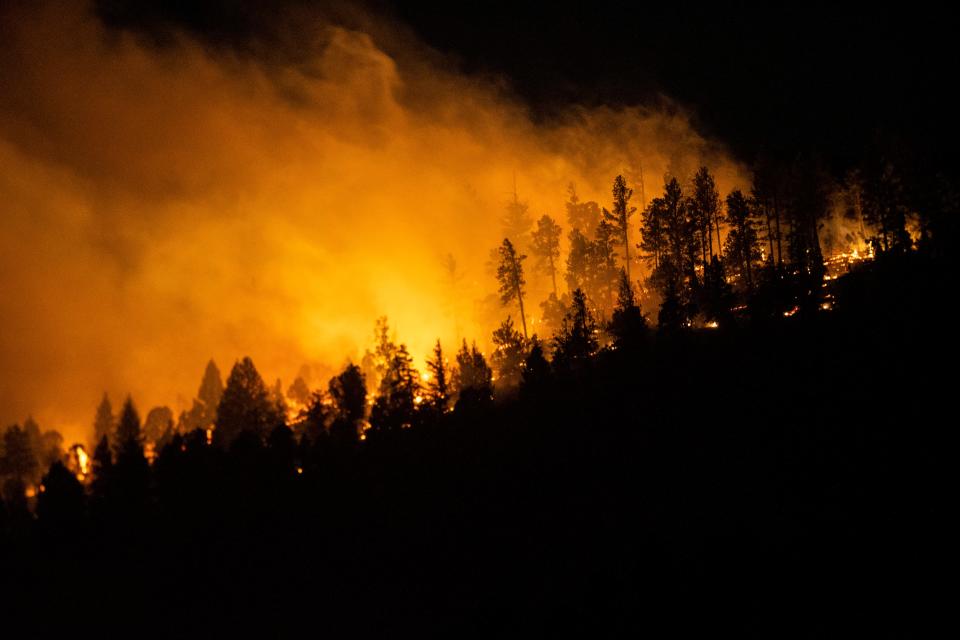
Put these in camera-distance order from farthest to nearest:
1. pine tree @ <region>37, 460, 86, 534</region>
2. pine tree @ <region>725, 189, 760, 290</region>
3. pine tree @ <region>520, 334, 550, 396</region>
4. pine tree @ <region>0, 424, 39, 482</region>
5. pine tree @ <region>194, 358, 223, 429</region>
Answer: pine tree @ <region>194, 358, 223, 429</region> < pine tree @ <region>0, 424, 39, 482</region> < pine tree @ <region>725, 189, 760, 290</region> < pine tree @ <region>520, 334, 550, 396</region> < pine tree @ <region>37, 460, 86, 534</region>

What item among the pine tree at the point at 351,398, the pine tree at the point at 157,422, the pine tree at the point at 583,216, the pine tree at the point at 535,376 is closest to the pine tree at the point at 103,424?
the pine tree at the point at 157,422

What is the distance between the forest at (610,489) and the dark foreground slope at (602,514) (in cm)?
13

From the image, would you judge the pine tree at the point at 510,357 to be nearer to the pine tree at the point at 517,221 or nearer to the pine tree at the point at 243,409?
the pine tree at the point at 243,409

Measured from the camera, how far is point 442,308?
373 feet

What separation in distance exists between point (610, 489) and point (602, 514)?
2.40m

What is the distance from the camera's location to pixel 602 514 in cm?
2708

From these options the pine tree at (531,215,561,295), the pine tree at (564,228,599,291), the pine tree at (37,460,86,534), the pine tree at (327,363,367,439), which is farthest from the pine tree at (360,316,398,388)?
the pine tree at (37,460,86,534)

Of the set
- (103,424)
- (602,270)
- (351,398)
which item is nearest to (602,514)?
(351,398)

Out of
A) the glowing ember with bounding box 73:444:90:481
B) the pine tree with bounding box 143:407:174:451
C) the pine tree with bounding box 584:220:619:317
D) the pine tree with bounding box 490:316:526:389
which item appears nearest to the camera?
the pine tree with bounding box 490:316:526:389

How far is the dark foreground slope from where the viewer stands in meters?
19.2

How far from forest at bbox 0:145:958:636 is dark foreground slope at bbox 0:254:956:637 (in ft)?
0.44

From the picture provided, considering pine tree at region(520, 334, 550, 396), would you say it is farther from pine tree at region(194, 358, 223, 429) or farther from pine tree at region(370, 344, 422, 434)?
pine tree at region(194, 358, 223, 429)

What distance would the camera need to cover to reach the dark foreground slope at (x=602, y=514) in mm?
19250

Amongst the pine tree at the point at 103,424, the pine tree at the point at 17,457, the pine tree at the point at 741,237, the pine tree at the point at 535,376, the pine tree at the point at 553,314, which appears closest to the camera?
the pine tree at the point at 535,376
